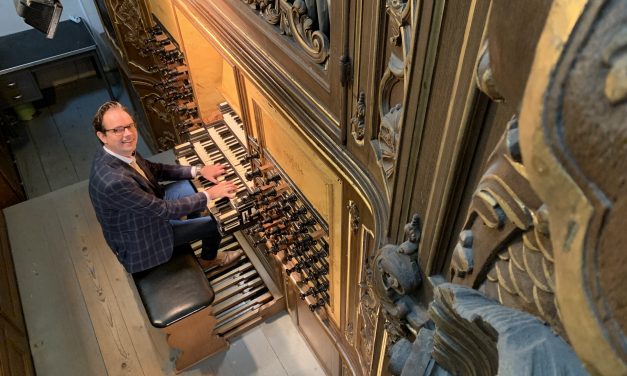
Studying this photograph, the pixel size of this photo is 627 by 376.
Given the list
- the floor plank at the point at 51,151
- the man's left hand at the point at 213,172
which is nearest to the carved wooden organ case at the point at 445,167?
the man's left hand at the point at 213,172

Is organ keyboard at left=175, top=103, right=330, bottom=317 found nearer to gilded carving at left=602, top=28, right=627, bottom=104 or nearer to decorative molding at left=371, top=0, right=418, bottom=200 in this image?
decorative molding at left=371, top=0, right=418, bottom=200

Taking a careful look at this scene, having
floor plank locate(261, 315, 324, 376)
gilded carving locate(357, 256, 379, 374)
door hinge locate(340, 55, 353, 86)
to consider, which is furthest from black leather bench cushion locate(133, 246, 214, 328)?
door hinge locate(340, 55, 353, 86)

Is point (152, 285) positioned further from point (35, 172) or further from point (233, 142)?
point (35, 172)

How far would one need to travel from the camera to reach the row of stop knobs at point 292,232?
169 cm

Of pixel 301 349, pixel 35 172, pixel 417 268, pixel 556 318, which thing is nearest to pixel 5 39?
pixel 35 172

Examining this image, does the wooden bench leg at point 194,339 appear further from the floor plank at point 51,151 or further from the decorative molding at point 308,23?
the floor plank at point 51,151

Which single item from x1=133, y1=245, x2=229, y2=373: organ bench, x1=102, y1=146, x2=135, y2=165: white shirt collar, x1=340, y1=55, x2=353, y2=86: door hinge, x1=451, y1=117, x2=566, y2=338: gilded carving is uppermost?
x1=451, y1=117, x2=566, y2=338: gilded carving

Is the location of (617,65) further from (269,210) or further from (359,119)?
(269,210)

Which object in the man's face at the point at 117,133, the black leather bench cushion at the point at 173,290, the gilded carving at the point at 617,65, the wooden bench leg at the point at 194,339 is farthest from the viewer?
the wooden bench leg at the point at 194,339

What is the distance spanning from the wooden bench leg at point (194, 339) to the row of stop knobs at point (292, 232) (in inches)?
22.3

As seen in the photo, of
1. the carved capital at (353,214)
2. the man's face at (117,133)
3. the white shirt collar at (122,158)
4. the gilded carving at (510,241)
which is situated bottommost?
the white shirt collar at (122,158)

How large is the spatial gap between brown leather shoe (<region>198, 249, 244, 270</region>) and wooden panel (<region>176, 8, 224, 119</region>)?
790 millimetres

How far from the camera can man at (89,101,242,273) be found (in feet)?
6.15

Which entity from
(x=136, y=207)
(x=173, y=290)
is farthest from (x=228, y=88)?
(x=173, y=290)
